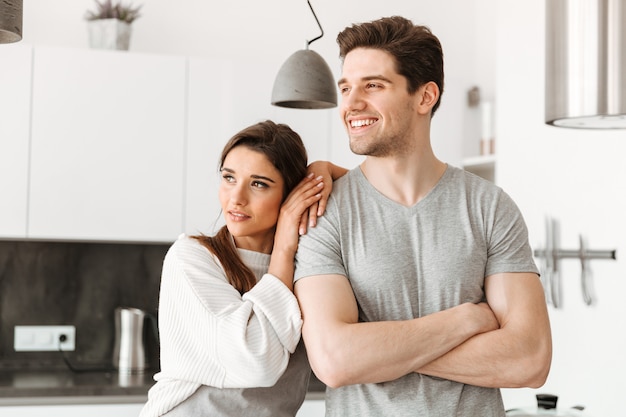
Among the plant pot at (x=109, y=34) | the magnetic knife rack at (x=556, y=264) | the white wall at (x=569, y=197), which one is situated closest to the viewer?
the white wall at (x=569, y=197)

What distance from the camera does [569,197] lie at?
11.3 feet

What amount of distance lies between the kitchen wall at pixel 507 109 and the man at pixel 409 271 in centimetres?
145

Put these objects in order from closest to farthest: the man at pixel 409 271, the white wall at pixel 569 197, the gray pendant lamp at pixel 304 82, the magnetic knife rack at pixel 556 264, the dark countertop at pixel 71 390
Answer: the man at pixel 409 271
the gray pendant lamp at pixel 304 82
the white wall at pixel 569 197
the magnetic knife rack at pixel 556 264
the dark countertop at pixel 71 390

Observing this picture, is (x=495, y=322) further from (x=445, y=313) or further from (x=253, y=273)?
(x=253, y=273)

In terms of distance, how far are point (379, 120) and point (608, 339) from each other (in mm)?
1752

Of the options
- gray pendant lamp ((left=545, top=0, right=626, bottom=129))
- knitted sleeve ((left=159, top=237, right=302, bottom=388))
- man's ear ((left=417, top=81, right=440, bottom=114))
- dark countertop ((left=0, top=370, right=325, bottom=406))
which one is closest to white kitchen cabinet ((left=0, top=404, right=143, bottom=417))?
dark countertop ((left=0, top=370, right=325, bottom=406))

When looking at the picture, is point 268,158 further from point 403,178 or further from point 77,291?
point 77,291

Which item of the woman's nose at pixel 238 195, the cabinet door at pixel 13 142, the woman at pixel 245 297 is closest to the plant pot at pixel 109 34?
the cabinet door at pixel 13 142

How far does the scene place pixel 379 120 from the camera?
185 cm

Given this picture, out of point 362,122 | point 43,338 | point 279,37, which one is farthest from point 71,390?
point 362,122

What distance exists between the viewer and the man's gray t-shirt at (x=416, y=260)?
1781 mm

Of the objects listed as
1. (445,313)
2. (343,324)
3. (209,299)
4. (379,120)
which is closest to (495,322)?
(445,313)

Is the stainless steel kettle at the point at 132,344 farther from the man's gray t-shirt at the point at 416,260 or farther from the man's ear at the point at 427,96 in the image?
the man's ear at the point at 427,96

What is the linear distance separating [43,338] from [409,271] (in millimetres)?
2729
